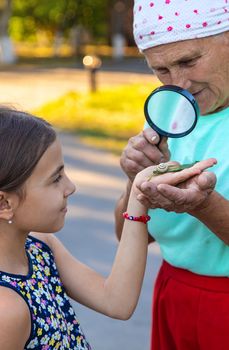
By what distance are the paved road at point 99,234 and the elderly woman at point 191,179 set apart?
1.97 m

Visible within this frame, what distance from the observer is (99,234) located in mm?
5691

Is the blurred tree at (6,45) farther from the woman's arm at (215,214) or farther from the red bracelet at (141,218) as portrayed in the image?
the woman's arm at (215,214)

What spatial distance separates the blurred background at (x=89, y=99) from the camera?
497 cm

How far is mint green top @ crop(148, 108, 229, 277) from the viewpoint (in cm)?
203

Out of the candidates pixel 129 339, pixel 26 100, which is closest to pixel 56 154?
pixel 129 339

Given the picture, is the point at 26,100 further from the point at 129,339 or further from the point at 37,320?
the point at 37,320

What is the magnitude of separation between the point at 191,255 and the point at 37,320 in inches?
18.8

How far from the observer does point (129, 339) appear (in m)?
4.15

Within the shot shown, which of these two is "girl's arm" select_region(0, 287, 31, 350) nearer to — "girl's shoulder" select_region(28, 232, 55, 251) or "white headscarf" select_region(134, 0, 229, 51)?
"girl's shoulder" select_region(28, 232, 55, 251)

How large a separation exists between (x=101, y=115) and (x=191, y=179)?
9.01 meters

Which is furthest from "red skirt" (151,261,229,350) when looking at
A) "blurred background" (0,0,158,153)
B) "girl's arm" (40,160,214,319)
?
"blurred background" (0,0,158,153)

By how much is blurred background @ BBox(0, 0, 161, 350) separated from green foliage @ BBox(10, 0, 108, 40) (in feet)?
0.11

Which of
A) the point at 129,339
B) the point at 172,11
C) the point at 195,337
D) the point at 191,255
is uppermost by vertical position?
the point at 172,11

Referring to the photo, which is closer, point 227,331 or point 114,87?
point 227,331
